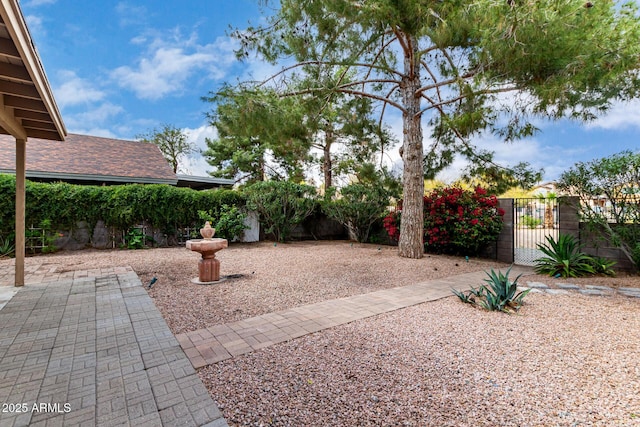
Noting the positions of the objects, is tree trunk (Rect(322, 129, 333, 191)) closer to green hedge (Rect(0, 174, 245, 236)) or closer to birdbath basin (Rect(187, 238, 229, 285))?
green hedge (Rect(0, 174, 245, 236))

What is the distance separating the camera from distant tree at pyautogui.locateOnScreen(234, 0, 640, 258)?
4.55 metres

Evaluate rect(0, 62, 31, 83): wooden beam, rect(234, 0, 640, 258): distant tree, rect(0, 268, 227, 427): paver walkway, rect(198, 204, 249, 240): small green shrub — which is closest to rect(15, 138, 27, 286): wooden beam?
rect(0, 268, 227, 427): paver walkway

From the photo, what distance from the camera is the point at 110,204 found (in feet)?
27.8

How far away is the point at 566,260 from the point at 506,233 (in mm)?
1755

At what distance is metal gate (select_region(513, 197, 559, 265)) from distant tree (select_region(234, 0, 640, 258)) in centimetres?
159

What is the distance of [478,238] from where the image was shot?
752cm

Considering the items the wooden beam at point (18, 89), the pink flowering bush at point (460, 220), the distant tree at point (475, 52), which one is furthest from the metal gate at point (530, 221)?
the wooden beam at point (18, 89)

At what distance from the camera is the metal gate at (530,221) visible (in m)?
6.79

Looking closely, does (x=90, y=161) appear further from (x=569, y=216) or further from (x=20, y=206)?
(x=569, y=216)

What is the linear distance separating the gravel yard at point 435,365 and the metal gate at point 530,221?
3072mm

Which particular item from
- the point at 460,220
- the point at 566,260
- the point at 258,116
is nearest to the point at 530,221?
the point at 460,220

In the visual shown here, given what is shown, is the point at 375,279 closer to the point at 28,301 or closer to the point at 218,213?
the point at 28,301

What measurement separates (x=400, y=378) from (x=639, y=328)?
2999mm

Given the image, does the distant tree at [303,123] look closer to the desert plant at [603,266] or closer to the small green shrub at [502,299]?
the small green shrub at [502,299]
